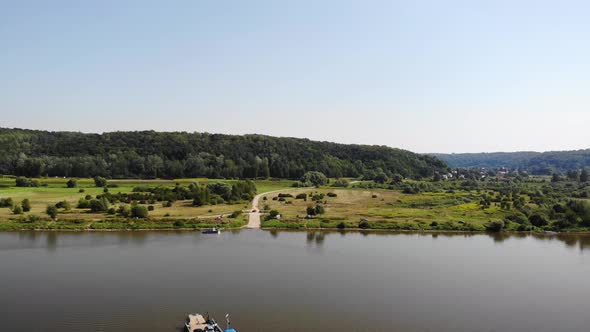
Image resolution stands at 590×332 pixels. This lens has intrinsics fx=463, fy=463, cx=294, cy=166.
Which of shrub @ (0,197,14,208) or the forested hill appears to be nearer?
shrub @ (0,197,14,208)

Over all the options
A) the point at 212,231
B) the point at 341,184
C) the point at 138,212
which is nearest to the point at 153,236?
the point at 212,231

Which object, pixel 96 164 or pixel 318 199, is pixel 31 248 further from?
pixel 96 164

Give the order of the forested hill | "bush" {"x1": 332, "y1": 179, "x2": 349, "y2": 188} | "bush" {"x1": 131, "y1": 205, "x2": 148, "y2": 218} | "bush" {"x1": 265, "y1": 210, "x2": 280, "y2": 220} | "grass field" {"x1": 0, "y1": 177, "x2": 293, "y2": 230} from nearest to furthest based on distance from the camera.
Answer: "grass field" {"x1": 0, "y1": 177, "x2": 293, "y2": 230}
"bush" {"x1": 131, "y1": 205, "x2": 148, "y2": 218}
"bush" {"x1": 265, "y1": 210, "x2": 280, "y2": 220}
the forested hill
"bush" {"x1": 332, "y1": 179, "x2": 349, "y2": 188}

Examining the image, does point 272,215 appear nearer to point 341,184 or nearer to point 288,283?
point 288,283

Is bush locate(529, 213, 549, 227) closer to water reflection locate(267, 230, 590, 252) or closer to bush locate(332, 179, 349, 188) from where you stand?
water reflection locate(267, 230, 590, 252)

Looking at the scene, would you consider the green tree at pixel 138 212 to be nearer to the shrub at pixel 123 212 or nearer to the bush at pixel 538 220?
the shrub at pixel 123 212

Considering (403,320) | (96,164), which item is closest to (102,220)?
(403,320)

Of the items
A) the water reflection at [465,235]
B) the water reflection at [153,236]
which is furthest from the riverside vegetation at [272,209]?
the water reflection at [153,236]

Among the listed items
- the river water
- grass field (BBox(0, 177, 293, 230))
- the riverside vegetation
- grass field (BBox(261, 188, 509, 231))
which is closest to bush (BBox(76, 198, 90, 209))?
the riverside vegetation
